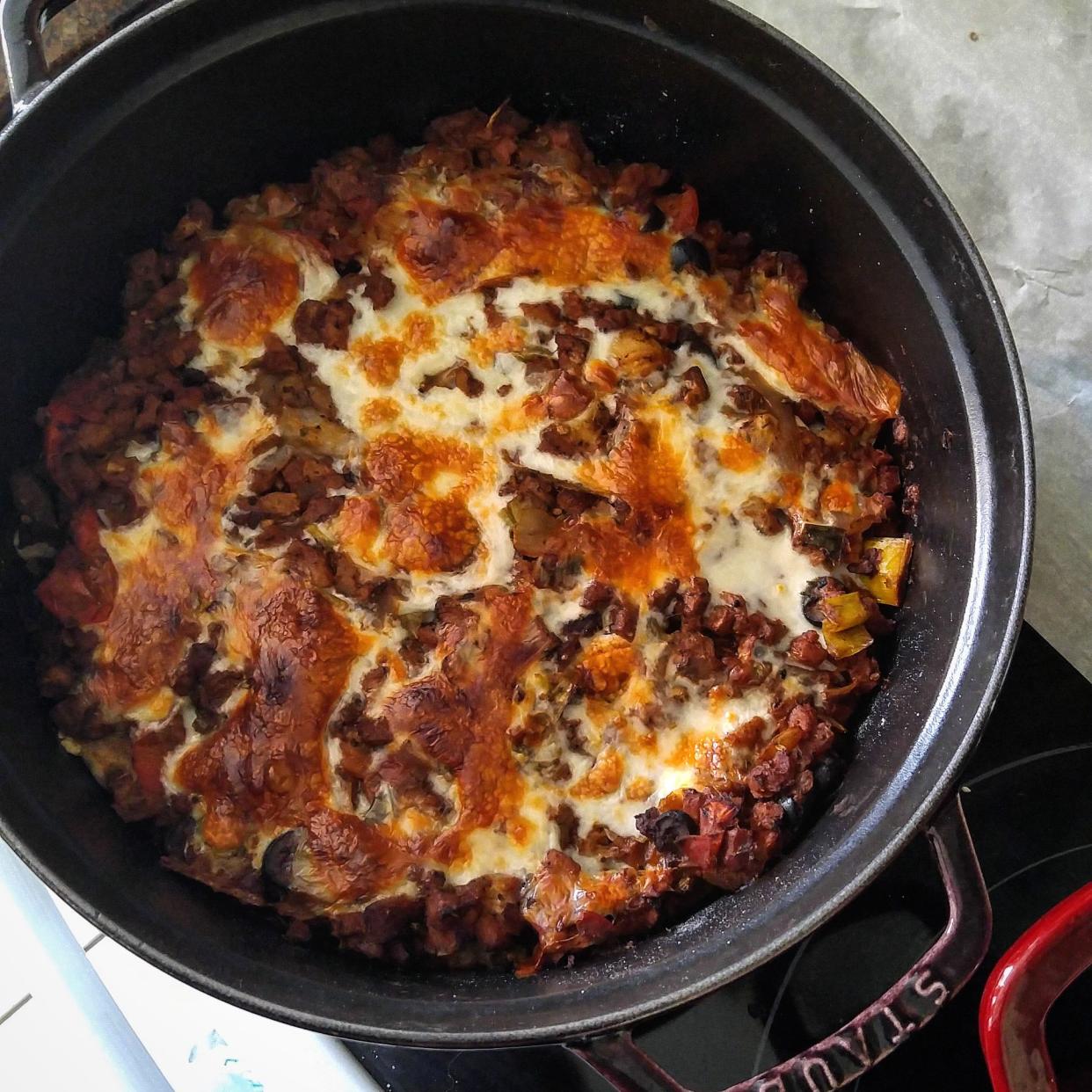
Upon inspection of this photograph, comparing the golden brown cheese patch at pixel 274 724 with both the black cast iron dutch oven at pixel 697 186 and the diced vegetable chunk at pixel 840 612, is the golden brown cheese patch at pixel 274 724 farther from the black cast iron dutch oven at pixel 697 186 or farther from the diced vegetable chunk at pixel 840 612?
the diced vegetable chunk at pixel 840 612

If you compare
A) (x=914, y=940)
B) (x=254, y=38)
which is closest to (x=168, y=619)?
(x=254, y=38)

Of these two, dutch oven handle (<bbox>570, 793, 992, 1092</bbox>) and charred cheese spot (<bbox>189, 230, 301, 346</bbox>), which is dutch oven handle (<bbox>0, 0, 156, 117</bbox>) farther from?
dutch oven handle (<bbox>570, 793, 992, 1092</bbox>)

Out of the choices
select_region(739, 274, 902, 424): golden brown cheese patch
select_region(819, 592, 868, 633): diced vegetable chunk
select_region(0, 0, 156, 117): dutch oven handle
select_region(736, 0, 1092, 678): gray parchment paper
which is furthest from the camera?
select_region(736, 0, 1092, 678): gray parchment paper

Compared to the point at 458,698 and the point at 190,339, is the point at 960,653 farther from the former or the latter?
the point at 190,339

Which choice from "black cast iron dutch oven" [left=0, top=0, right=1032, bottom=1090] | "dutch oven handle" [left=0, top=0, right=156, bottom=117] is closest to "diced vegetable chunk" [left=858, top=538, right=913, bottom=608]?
"black cast iron dutch oven" [left=0, top=0, right=1032, bottom=1090]

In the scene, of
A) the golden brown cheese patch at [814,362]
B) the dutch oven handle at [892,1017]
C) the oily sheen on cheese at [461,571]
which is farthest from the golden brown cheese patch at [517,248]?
the dutch oven handle at [892,1017]

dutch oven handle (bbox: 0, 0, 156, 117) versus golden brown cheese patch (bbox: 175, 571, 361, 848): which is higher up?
dutch oven handle (bbox: 0, 0, 156, 117)
